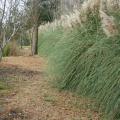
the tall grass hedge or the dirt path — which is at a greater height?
the tall grass hedge

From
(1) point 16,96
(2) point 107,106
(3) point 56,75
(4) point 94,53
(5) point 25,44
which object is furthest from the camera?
(5) point 25,44

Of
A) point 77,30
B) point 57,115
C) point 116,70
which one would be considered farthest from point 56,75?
point 116,70

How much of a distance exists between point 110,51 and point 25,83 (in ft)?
10.7

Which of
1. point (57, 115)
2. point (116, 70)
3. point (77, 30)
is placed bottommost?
point (57, 115)

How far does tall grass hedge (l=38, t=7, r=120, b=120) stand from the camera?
16.0ft

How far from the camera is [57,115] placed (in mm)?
5535

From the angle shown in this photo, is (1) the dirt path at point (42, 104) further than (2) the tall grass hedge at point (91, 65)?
Yes

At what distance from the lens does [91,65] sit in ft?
20.2

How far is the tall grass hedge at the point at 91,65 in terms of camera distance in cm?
487

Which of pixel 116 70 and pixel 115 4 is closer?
pixel 116 70

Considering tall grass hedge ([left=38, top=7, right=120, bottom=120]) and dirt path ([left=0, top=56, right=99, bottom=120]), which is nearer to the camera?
tall grass hedge ([left=38, top=7, right=120, bottom=120])

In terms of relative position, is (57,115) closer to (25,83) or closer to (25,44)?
(25,83)

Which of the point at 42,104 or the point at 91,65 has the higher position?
the point at 91,65

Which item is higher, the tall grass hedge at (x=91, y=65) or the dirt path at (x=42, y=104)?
the tall grass hedge at (x=91, y=65)
